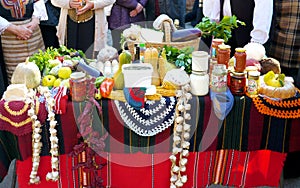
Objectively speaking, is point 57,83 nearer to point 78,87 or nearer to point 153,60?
point 78,87

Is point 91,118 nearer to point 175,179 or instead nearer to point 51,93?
point 51,93

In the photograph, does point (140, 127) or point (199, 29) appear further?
point (199, 29)

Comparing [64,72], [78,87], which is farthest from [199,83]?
[64,72]

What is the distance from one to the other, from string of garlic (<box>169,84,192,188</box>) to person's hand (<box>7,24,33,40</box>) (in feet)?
5.19

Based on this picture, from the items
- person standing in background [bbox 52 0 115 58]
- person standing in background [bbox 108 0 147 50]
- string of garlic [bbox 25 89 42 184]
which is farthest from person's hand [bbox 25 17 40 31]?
string of garlic [bbox 25 89 42 184]

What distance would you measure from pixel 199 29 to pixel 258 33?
0.59 metres

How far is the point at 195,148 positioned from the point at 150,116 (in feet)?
1.04

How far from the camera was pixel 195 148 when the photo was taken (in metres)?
2.13

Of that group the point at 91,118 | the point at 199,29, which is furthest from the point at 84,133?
the point at 199,29

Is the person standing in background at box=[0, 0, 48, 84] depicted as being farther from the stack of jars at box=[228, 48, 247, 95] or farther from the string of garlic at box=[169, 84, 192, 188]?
the stack of jars at box=[228, 48, 247, 95]

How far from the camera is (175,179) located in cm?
211

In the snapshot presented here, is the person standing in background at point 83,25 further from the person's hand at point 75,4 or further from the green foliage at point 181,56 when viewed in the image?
the green foliage at point 181,56

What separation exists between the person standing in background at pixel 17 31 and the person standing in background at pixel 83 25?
228mm

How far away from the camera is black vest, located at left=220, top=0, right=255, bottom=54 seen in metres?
2.84
